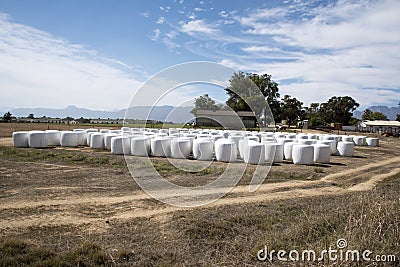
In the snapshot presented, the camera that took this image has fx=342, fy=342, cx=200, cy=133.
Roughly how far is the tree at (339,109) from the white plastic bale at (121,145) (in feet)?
306

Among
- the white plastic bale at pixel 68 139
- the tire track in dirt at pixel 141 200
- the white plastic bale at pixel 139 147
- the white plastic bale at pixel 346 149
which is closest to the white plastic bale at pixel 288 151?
the tire track in dirt at pixel 141 200

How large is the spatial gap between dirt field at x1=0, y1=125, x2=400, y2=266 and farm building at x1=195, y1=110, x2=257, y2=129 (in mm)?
9934

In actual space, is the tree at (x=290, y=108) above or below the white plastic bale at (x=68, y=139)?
above

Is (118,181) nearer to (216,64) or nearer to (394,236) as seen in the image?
(216,64)

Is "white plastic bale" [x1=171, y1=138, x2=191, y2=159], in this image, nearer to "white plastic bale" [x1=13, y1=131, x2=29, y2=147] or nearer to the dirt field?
the dirt field

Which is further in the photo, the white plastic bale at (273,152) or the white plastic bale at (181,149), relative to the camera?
the white plastic bale at (181,149)

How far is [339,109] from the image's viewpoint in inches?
3986

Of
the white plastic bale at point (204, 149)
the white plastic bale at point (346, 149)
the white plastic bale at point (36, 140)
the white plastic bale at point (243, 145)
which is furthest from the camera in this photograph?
the white plastic bale at point (346, 149)

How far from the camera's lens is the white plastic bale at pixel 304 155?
56.6 ft

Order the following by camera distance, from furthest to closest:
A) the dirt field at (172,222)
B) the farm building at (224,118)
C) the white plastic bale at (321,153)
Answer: the farm building at (224,118) < the white plastic bale at (321,153) < the dirt field at (172,222)

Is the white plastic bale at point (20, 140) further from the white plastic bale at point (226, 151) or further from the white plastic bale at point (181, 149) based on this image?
the white plastic bale at point (226, 151)

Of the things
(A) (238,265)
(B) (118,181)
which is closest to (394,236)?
(A) (238,265)

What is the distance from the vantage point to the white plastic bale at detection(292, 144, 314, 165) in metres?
17.3

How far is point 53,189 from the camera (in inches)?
419
